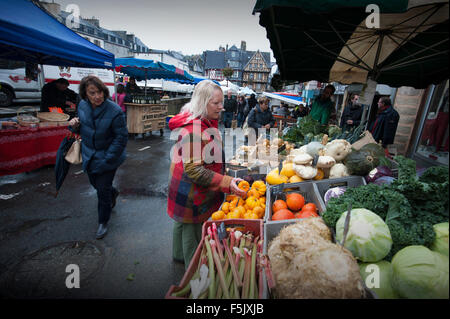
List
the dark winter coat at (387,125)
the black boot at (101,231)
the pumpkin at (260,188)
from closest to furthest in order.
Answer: the pumpkin at (260,188) → the black boot at (101,231) → the dark winter coat at (387,125)

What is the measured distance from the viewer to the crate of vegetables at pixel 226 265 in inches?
55.5

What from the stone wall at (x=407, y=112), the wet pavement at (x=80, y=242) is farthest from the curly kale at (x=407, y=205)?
the stone wall at (x=407, y=112)

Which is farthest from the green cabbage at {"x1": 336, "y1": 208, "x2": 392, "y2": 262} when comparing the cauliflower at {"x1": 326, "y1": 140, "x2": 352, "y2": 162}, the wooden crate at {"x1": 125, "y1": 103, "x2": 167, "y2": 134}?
the wooden crate at {"x1": 125, "y1": 103, "x2": 167, "y2": 134}

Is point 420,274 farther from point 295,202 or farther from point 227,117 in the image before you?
point 227,117

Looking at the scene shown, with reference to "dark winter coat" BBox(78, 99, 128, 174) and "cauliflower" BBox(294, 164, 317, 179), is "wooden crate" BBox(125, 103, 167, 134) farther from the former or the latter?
"cauliflower" BBox(294, 164, 317, 179)

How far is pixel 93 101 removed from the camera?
2.84 meters

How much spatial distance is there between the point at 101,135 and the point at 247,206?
212cm

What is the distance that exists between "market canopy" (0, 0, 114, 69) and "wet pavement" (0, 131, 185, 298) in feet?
9.08

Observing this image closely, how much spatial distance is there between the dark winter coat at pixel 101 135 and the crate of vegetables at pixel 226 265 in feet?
5.93

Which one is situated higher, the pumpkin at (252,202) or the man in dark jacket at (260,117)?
the man in dark jacket at (260,117)

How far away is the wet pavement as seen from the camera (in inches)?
95.2

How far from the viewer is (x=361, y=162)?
230 centimetres

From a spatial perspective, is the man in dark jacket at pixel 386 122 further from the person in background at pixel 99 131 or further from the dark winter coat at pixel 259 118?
the person in background at pixel 99 131

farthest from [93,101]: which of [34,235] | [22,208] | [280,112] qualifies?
[280,112]
